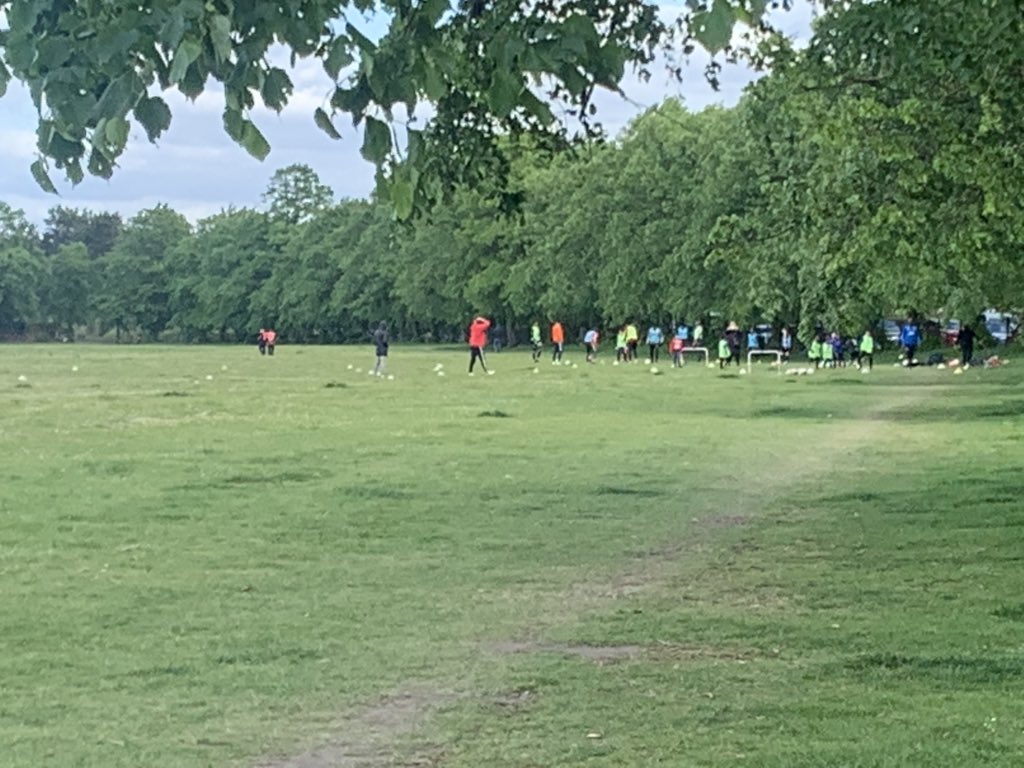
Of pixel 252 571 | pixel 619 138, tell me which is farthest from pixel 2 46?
pixel 619 138

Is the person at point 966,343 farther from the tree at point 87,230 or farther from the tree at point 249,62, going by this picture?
the tree at point 87,230

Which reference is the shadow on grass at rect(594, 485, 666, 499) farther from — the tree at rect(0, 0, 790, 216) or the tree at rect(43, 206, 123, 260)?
the tree at rect(43, 206, 123, 260)

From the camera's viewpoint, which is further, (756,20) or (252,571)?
(252,571)

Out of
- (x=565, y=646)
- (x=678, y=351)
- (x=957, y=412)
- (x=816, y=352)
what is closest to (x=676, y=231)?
(x=678, y=351)

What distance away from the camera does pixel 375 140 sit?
535 cm

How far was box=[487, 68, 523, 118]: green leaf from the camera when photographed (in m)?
5.48

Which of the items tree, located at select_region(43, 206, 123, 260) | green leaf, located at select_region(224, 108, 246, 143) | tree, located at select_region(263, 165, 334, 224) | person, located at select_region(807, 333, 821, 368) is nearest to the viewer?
green leaf, located at select_region(224, 108, 246, 143)

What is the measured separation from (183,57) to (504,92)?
1.33 meters

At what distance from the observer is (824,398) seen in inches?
1388

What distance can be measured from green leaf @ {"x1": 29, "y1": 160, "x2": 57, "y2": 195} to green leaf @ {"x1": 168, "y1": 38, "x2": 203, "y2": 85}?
100 centimetres

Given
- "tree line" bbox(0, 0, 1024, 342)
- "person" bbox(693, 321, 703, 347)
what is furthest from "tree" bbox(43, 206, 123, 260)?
"person" bbox(693, 321, 703, 347)

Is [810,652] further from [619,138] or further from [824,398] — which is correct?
[619,138]

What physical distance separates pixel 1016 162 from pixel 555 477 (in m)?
6.44

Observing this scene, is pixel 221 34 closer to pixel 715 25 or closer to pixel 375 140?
pixel 375 140
